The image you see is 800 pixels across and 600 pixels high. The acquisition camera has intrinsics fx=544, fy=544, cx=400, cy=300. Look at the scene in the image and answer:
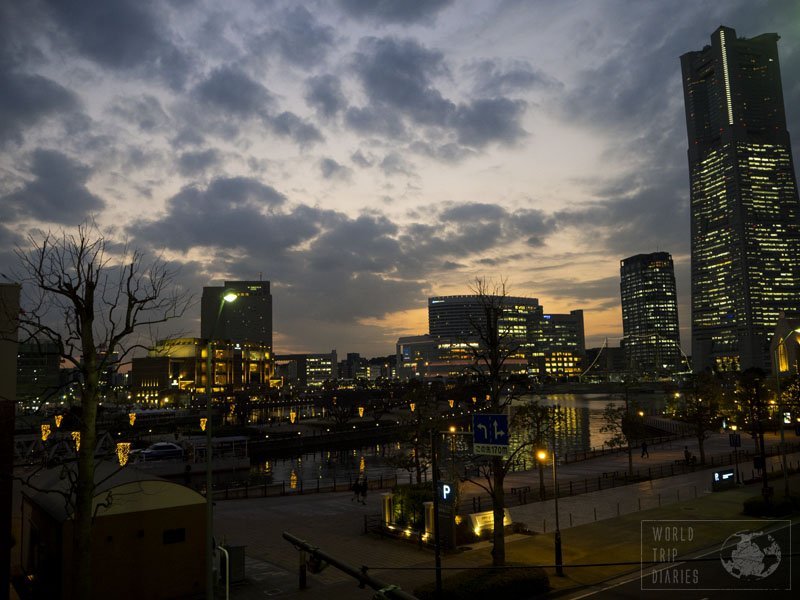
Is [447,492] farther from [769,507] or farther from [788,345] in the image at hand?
[788,345]

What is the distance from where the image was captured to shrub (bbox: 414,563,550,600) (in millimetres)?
16922

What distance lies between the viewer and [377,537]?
2628 centimetres

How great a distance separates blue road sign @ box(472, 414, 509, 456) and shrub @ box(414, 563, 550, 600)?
3.62m

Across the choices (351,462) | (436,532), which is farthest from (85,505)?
(351,462)

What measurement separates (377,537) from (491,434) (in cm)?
1216

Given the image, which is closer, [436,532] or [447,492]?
[436,532]

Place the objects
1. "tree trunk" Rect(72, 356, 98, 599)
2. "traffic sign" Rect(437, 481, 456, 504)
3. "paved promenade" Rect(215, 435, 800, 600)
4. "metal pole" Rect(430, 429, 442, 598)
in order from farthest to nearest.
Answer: "traffic sign" Rect(437, 481, 456, 504)
"paved promenade" Rect(215, 435, 800, 600)
"metal pole" Rect(430, 429, 442, 598)
"tree trunk" Rect(72, 356, 98, 599)

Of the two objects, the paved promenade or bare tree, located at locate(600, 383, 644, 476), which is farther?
bare tree, located at locate(600, 383, 644, 476)

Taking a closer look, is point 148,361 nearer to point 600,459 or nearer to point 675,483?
point 600,459

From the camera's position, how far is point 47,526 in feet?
61.8

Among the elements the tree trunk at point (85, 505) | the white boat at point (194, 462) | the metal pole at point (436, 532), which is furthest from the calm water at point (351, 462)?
the tree trunk at point (85, 505)

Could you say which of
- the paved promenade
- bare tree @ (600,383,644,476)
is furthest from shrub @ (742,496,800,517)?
bare tree @ (600,383,644,476)

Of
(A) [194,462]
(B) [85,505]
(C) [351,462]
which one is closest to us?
(B) [85,505]

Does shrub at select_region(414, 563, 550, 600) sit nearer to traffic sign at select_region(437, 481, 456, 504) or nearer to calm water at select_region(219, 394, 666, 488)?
traffic sign at select_region(437, 481, 456, 504)
